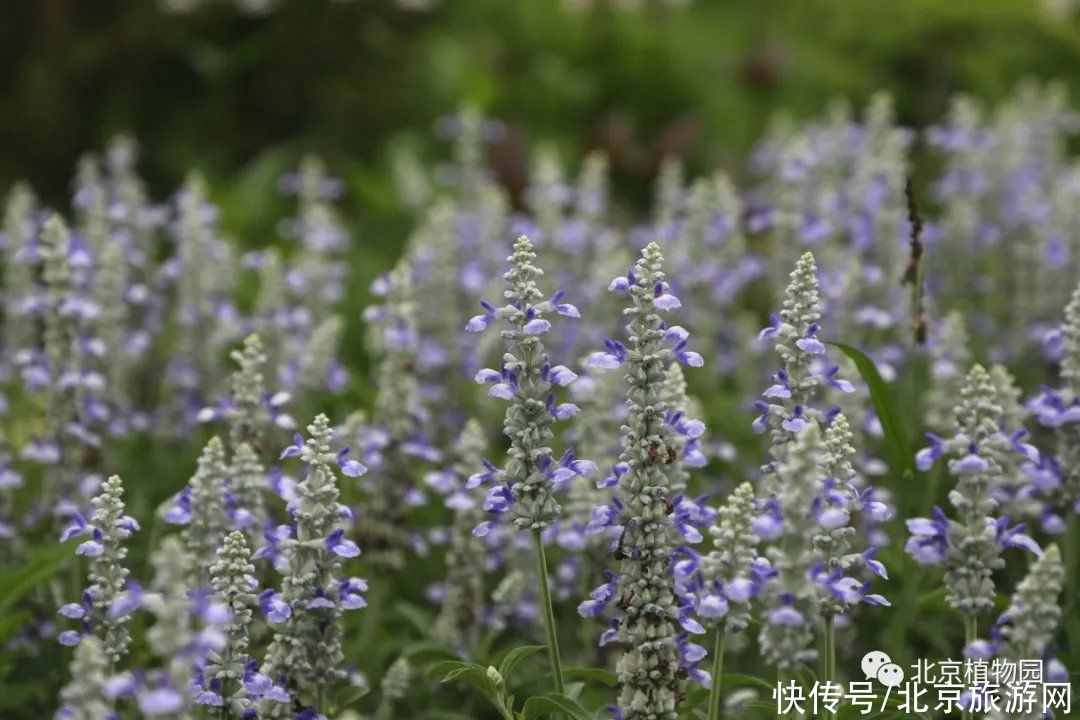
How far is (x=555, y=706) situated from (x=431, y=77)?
10.4m

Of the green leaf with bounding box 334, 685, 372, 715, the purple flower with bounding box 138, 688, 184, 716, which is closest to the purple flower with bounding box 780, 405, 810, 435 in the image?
the green leaf with bounding box 334, 685, 372, 715

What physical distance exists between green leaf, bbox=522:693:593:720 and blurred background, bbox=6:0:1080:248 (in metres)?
7.08

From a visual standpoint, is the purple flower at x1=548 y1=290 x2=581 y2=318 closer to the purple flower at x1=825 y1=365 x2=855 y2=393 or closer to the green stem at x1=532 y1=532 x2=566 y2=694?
the green stem at x1=532 y1=532 x2=566 y2=694

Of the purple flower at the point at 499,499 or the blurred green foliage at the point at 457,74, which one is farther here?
the blurred green foliage at the point at 457,74

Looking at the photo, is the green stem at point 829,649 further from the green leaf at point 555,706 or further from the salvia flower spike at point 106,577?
the salvia flower spike at point 106,577

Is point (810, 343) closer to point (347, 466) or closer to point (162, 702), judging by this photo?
point (347, 466)

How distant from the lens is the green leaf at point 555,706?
4141 mm

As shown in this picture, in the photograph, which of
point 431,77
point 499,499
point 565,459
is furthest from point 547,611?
point 431,77

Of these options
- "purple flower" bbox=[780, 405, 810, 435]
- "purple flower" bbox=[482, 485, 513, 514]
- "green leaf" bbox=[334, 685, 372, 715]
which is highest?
"purple flower" bbox=[780, 405, 810, 435]

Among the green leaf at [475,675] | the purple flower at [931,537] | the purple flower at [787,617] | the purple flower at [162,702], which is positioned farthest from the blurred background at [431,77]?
the purple flower at [162,702]

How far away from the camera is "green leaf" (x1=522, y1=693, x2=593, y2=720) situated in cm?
414

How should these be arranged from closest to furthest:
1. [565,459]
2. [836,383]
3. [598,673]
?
[565,459] → [598,673] → [836,383]

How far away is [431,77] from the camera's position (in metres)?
13.7

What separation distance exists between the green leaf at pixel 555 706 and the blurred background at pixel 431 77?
7.08 m
